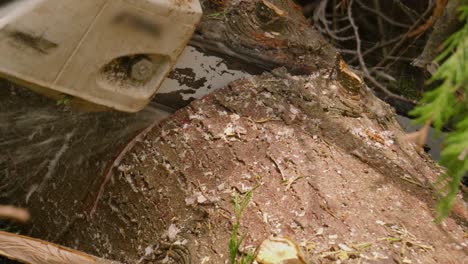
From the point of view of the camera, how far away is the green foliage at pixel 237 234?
1.63m

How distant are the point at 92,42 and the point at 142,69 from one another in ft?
0.66

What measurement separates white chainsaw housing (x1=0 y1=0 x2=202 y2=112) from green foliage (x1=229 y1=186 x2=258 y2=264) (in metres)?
0.54

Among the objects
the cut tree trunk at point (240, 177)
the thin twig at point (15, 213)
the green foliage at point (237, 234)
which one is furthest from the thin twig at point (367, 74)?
the thin twig at point (15, 213)

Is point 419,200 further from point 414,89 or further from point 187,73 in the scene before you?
point 414,89

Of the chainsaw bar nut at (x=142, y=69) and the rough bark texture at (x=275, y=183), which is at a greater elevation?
the chainsaw bar nut at (x=142, y=69)

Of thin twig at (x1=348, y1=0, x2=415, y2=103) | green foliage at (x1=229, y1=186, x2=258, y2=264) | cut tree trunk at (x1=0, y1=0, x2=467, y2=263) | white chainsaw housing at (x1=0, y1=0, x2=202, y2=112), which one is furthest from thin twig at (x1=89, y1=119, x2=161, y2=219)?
thin twig at (x1=348, y1=0, x2=415, y2=103)

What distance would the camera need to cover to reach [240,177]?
188 centimetres

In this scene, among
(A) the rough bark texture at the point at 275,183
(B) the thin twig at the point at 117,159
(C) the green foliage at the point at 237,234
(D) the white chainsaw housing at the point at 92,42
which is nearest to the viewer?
(D) the white chainsaw housing at the point at 92,42

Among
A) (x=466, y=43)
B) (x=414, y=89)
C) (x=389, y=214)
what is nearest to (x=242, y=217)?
(x=389, y=214)

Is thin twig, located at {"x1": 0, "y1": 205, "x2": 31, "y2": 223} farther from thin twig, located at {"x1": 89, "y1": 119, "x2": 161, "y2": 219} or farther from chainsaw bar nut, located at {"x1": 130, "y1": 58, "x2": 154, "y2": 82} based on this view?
chainsaw bar nut, located at {"x1": 130, "y1": 58, "x2": 154, "y2": 82}

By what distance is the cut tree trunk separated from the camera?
1.75 meters

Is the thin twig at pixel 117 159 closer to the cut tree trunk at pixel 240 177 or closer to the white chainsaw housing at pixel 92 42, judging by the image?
the cut tree trunk at pixel 240 177

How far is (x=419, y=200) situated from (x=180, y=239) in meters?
0.93

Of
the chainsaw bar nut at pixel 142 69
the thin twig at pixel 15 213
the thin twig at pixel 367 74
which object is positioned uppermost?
the chainsaw bar nut at pixel 142 69
